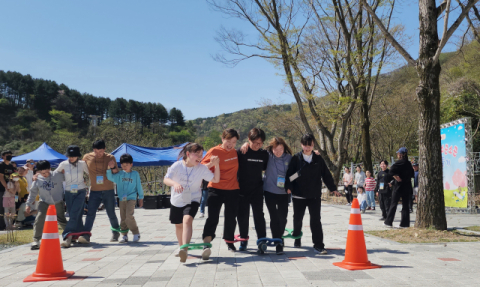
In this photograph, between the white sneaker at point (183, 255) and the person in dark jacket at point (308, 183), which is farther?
the person in dark jacket at point (308, 183)

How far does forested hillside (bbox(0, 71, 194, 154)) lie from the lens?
2243 inches

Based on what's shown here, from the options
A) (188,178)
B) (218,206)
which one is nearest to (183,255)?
(218,206)

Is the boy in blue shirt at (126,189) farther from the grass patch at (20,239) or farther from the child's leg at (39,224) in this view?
the grass patch at (20,239)

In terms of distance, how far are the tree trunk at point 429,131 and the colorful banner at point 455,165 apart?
19.1 ft

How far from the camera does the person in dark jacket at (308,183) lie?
6.11 meters

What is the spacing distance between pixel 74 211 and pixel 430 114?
22.9 ft

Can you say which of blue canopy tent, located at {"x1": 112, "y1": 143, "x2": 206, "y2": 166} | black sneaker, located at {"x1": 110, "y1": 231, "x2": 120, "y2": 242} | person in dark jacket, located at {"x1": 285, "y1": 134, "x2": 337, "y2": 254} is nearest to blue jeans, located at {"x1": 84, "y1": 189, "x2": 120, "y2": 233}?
black sneaker, located at {"x1": 110, "y1": 231, "x2": 120, "y2": 242}

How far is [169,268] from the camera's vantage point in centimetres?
516

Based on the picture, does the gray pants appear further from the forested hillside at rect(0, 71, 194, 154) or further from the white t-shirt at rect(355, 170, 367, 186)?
the forested hillside at rect(0, 71, 194, 154)

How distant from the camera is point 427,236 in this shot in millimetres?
7336

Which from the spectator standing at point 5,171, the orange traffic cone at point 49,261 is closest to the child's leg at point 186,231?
the orange traffic cone at point 49,261

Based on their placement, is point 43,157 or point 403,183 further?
point 43,157

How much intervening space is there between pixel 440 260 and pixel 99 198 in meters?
5.86

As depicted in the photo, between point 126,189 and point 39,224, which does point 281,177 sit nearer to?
point 126,189
